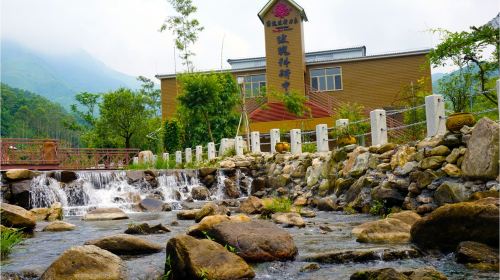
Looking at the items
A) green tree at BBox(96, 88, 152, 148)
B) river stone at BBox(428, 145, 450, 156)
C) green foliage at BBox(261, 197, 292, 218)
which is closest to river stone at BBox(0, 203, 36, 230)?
green foliage at BBox(261, 197, 292, 218)

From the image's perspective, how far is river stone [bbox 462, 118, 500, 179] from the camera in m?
6.90

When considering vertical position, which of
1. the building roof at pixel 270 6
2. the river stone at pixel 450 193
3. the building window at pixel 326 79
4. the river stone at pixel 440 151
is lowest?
the river stone at pixel 450 193

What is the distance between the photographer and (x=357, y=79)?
28594 millimetres

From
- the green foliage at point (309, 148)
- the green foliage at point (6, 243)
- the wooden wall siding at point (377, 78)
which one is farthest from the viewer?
the wooden wall siding at point (377, 78)

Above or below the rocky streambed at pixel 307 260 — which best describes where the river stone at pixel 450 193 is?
above

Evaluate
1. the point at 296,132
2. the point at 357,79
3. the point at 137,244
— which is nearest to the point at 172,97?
the point at 357,79

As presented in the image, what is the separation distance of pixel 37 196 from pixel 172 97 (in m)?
18.5

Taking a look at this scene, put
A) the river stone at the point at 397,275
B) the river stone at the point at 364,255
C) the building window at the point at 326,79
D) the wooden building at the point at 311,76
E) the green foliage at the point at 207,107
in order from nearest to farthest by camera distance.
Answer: the river stone at the point at 397,275, the river stone at the point at 364,255, the green foliage at the point at 207,107, the wooden building at the point at 311,76, the building window at the point at 326,79

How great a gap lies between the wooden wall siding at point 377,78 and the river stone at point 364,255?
76.7 feet

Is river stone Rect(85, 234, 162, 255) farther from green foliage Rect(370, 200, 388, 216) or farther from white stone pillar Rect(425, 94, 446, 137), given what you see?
white stone pillar Rect(425, 94, 446, 137)

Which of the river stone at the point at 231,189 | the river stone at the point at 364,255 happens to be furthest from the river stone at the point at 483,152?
the river stone at the point at 231,189

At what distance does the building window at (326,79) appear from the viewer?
94.9ft

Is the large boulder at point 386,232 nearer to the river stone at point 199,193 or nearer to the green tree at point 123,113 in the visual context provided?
the river stone at point 199,193

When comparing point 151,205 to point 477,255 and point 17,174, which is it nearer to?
point 17,174
